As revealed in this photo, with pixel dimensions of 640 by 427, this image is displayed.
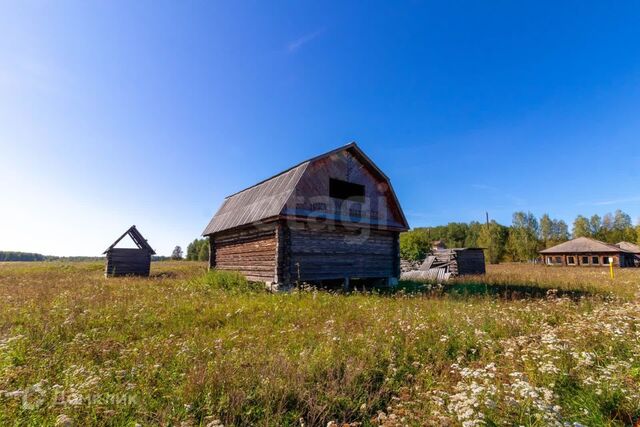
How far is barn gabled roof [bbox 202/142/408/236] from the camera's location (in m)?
12.5

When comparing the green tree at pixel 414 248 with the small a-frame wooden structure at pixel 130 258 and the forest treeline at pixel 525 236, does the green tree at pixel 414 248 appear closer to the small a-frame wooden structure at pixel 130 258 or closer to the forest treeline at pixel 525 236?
the forest treeline at pixel 525 236

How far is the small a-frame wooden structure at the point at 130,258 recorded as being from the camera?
836 inches

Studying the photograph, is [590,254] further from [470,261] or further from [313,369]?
[313,369]

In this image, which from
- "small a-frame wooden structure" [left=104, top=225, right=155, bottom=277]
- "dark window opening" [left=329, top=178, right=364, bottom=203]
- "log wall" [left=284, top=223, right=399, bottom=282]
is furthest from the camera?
"small a-frame wooden structure" [left=104, top=225, right=155, bottom=277]

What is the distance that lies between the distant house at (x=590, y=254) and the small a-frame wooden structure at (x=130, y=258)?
55.1 m

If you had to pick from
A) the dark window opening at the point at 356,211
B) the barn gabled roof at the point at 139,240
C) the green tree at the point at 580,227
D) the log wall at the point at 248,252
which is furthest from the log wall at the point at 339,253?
the green tree at the point at 580,227

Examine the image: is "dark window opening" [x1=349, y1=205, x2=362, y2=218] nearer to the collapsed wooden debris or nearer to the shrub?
the shrub

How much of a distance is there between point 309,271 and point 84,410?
998 centimetres

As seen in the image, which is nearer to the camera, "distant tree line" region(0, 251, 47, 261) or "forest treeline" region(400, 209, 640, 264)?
"forest treeline" region(400, 209, 640, 264)

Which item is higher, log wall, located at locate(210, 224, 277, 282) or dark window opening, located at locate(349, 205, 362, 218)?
dark window opening, located at locate(349, 205, 362, 218)

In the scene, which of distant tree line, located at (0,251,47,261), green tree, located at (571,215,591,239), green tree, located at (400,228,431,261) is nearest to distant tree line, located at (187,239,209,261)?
distant tree line, located at (0,251,47,261)

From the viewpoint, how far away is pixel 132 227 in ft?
72.9

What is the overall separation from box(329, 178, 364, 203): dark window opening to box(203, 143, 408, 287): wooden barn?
2.0 inches

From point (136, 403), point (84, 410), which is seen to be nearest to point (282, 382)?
point (136, 403)
